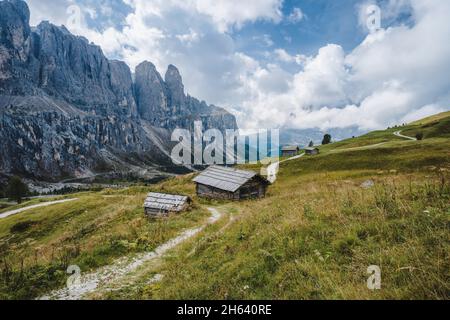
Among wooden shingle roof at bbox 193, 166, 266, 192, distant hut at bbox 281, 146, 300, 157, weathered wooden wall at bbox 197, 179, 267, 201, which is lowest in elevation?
weathered wooden wall at bbox 197, 179, 267, 201

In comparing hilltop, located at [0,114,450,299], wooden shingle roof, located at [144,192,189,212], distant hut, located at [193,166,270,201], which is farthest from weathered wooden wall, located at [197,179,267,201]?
hilltop, located at [0,114,450,299]

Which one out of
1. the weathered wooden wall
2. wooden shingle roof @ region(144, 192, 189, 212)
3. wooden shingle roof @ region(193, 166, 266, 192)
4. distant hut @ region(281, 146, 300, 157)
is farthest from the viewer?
distant hut @ region(281, 146, 300, 157)

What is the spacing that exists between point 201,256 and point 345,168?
57792 mm

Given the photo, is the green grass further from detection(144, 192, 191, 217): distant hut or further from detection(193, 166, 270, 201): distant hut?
detection(193, 166, 270, 201): distant hut

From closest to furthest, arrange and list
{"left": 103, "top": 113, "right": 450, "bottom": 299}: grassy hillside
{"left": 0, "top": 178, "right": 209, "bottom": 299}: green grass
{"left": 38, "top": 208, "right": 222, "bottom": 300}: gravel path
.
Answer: {"left": 103, "top": 113, "right": 450, "bottom": 299}: grassy hillside, {"left": 38, "top": 208, "right": 222, "bottom": 300}: gravel path, {"left": 0, "top": 178, "right": 209, "bottom": 299}: green grass

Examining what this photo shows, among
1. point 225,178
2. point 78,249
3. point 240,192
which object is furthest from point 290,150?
point 78,249

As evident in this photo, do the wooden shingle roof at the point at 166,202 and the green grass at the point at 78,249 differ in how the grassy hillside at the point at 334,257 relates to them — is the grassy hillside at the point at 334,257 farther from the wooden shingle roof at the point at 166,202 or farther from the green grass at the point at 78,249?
the wooden shingle roof at the point at 166,202

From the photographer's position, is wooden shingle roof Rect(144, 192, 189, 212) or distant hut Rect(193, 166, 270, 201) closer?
wooden shingle roof Rect(144, 192, 189, 212)

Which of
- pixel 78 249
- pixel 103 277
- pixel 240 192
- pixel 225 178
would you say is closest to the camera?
pixel 103 277

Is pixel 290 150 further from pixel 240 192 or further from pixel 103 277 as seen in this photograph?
pixel 103 277

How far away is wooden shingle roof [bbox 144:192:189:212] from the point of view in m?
24.9

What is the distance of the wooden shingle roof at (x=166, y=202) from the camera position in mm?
24891

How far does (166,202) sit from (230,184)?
46.4 feet

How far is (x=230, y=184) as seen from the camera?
37969mm
